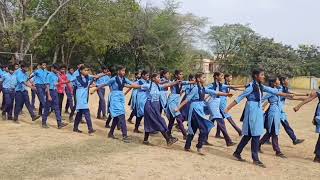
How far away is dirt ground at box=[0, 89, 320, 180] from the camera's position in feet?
23.9

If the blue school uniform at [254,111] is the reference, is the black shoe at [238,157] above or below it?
below

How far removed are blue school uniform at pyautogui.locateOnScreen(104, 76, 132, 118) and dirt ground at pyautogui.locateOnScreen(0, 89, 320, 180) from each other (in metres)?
0.64

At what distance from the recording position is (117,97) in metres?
10.4

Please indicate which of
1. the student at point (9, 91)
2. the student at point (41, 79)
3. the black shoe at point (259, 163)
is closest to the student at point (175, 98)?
the black shoe at point (259, 163)

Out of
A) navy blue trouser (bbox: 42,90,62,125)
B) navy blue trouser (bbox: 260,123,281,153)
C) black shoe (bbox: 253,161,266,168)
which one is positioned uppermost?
navy blue trouser (bbox: 42,90,62,125)

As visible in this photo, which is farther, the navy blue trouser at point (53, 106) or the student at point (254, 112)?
the navy blue trouser at point (53, 106)

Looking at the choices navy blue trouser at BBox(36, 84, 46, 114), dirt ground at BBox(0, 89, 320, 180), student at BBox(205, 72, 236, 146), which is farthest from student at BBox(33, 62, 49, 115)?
student at BBox(205, 72, 236, 146)

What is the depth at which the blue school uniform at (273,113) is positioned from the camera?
31.7ft

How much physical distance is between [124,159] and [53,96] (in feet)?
14.7

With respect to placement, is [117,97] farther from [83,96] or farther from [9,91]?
[9,91]

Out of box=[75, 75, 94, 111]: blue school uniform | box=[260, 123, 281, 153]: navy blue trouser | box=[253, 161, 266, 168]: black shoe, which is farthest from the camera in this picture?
box=[75, 75, 94, 111]: blue school uniform

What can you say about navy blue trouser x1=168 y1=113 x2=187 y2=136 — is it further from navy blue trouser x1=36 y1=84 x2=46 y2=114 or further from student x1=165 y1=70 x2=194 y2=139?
navy blue trouser x1=36 y1=84 x2=46 y2=114

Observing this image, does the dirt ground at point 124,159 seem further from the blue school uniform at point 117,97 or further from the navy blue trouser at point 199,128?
the blue school uniform at point 117,97

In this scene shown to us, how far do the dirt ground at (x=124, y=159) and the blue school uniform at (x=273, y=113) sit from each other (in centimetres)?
57
